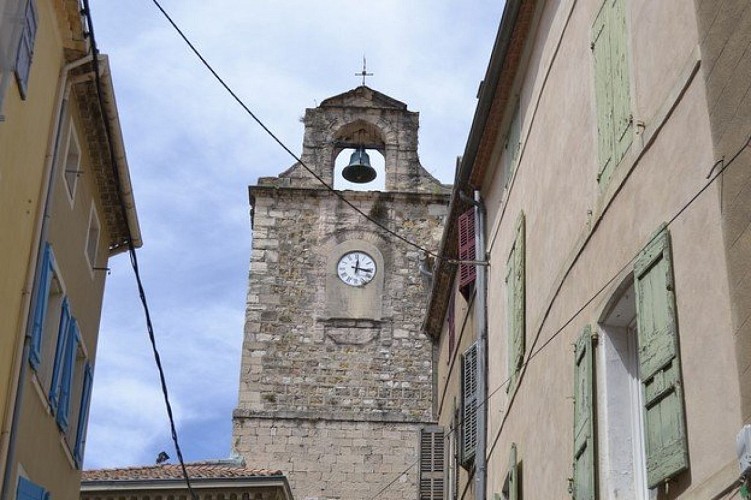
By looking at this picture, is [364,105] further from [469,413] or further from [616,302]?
[616,302]

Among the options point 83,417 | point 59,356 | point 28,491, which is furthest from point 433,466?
point 28,491

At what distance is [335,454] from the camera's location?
24703mm

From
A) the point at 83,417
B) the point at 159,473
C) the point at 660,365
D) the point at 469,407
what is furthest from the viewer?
the point at 159,473

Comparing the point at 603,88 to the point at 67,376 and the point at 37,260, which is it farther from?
the point at 67,376

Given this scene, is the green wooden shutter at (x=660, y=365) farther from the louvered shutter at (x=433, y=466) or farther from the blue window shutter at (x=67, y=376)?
the louvered shutter at (x=433, y=466)

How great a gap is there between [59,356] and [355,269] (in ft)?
47.4

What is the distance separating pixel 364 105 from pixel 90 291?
1401 cm

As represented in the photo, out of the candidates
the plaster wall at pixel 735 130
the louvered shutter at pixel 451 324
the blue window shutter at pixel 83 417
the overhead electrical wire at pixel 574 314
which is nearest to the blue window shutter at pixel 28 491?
the blue window shutter at pixel 83 417

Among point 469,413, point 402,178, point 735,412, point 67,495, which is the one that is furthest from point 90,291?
point 402,178

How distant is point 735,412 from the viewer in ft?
18.7

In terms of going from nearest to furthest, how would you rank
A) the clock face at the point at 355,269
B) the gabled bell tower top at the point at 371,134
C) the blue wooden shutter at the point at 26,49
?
the blue wooden shutter at the point at 26,49
the clock face at the point at 355,269
the gabled bell tower top at the point at 371,134

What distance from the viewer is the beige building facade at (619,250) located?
6.09 meters

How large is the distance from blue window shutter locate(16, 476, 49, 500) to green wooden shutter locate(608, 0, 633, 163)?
5.94m

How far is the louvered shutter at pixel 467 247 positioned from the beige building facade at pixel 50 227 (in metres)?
4.02
